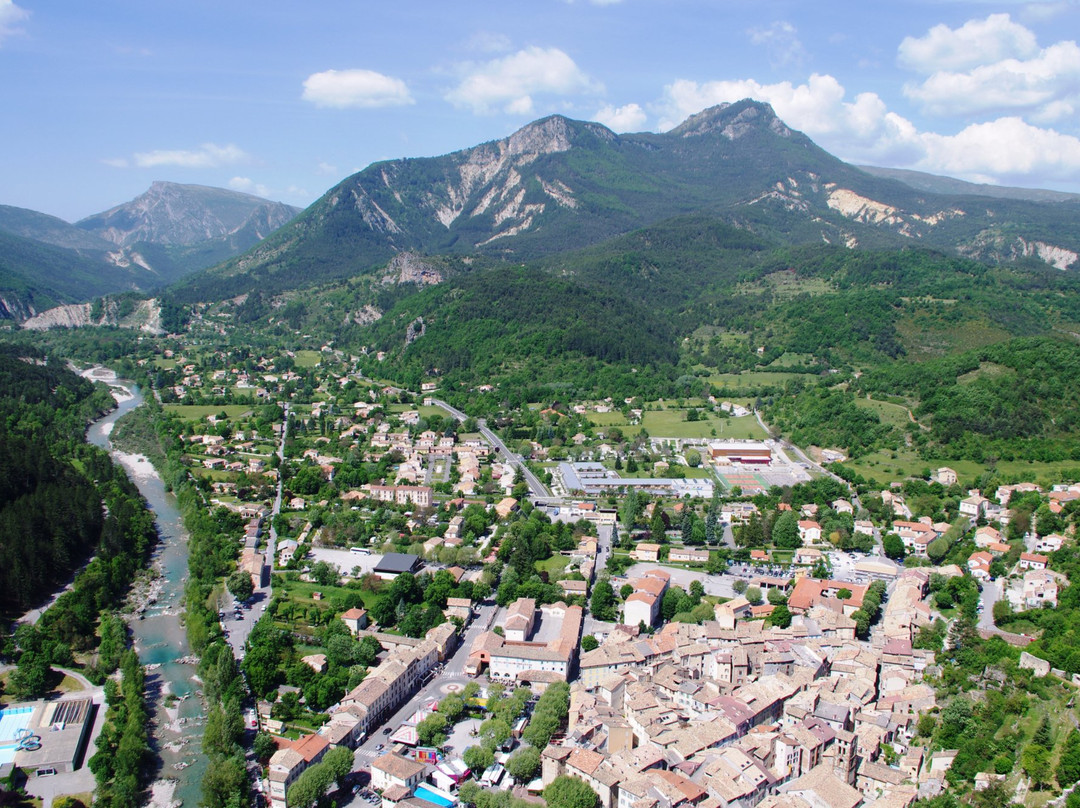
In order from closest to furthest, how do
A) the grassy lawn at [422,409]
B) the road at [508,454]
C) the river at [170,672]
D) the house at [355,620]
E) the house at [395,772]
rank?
the house at [395,772] → the river at [170,672] → the house at [355,620] → the road at [508,454] → the grassy lawn at [422,409]

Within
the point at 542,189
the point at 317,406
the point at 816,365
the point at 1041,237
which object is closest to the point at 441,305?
the point at 317,406

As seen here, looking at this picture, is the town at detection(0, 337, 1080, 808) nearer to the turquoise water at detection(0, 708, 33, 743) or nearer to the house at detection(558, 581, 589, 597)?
the house at detection(558, 581, 589, 597)

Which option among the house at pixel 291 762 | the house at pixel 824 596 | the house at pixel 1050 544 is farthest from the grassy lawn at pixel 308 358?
the house at pixel 1050 544

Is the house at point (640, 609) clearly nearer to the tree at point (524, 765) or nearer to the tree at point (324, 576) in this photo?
the tree at point (524, 765)

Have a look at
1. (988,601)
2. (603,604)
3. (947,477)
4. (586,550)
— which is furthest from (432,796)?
(947,477)

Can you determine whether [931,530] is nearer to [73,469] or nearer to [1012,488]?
[1012,488]

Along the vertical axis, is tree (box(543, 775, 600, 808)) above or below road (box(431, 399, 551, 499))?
below

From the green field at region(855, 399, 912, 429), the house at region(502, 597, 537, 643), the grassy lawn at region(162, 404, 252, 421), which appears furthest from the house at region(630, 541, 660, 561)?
the grassy lawn at region(162, 404, 252, 421)
